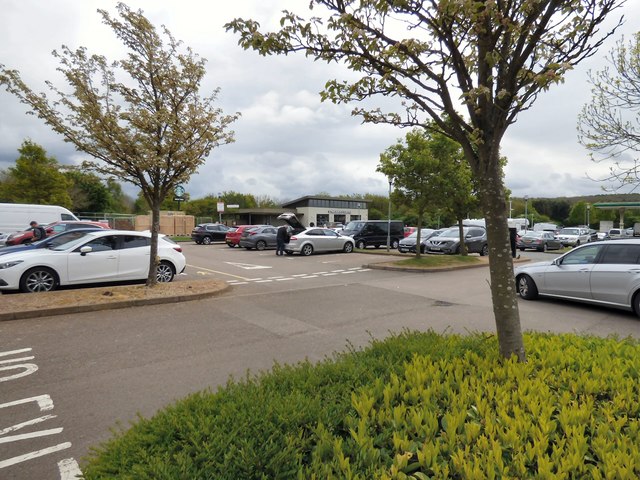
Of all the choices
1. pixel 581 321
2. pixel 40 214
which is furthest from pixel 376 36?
pixel 40 214

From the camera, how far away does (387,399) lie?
2402 millimetres

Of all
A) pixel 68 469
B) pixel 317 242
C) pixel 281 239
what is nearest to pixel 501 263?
pixel 68 469

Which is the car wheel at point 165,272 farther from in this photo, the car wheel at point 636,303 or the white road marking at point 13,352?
the car wheel at point 636,303

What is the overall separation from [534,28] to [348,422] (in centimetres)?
338

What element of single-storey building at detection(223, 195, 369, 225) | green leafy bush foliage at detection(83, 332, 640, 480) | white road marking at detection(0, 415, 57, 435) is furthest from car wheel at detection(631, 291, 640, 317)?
single-storey building at detection(223, 195, 369, 225)

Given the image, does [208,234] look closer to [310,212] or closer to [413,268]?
[413,268]

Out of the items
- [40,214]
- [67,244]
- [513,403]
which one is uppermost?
[40,214]

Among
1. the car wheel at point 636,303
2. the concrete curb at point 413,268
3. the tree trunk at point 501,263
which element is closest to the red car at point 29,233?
the concrete curb at point 413,268

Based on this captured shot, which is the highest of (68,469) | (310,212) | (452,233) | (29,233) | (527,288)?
(310,212)

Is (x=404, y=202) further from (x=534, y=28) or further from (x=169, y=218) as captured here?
(x=169, y=218)

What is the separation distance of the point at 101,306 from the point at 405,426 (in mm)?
7463

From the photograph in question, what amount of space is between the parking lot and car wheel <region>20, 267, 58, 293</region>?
2.17 metres

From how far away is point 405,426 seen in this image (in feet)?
7.07

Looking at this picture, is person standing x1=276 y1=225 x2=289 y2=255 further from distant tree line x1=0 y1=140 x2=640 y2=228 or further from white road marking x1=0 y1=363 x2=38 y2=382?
white road marking x1=0 y1=363 x2=38 y2=382
